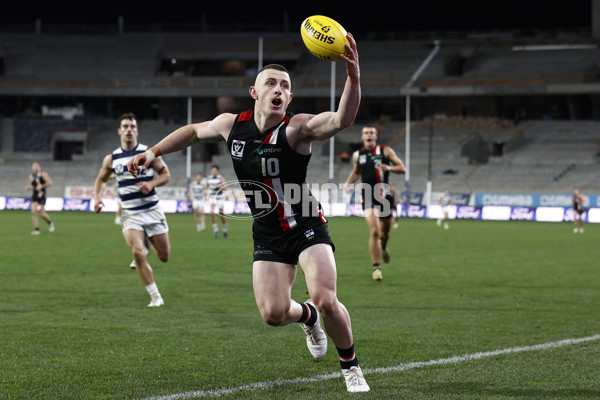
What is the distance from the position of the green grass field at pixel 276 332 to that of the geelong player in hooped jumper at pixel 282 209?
20.5 inches

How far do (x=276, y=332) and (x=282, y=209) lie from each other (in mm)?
2776

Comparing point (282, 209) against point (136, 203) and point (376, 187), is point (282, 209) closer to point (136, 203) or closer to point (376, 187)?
point (136, 203)

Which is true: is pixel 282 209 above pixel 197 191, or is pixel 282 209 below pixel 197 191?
below

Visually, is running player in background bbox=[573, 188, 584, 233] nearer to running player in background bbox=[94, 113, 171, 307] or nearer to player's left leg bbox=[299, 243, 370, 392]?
running player in background bbox=[94, 113, 171, 307]

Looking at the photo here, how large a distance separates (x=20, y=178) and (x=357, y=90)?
54839 millimetres

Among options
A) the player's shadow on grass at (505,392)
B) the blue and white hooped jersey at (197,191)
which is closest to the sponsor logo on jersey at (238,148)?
the player's shadow on grass at (505,392)

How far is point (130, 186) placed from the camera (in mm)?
10945

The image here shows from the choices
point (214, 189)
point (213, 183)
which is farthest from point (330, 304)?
point (214, 189)

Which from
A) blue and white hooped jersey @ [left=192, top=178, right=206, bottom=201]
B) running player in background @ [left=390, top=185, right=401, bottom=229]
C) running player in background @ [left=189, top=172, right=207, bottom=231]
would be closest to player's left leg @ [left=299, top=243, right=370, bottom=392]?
running player in background @ [left=390, top=185, right=401, bottom=229]

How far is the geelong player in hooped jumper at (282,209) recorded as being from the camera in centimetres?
580

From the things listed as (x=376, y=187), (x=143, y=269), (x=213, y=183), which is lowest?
(x=143, y=269)

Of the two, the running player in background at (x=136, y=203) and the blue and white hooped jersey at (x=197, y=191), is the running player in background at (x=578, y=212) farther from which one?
the running player in background at (x=136, y=203)

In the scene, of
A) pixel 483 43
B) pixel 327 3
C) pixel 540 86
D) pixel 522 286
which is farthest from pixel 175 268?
pixel 327 3

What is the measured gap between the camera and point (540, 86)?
190ft
